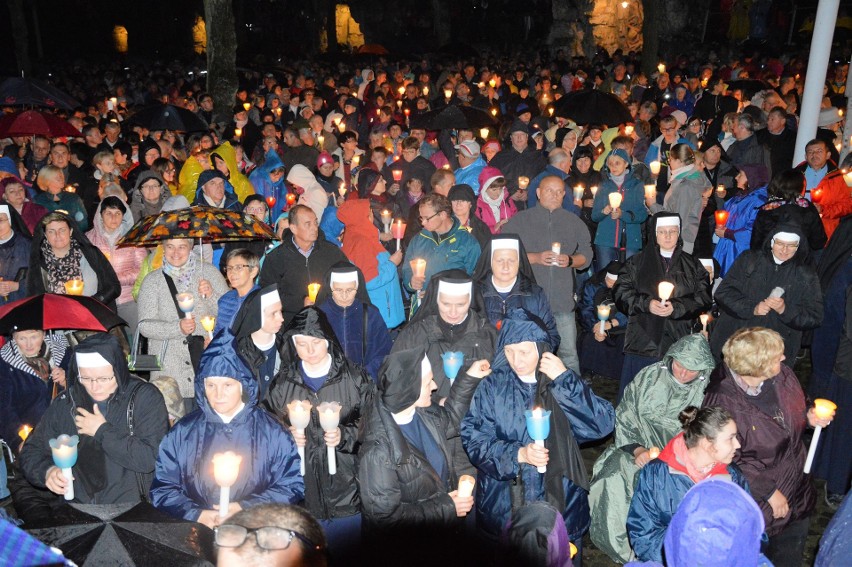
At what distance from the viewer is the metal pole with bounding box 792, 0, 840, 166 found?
834cm

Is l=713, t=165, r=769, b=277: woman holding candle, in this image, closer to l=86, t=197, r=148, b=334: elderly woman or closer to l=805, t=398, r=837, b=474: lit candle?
l=805, t=398, r=837, b=474: lit candle

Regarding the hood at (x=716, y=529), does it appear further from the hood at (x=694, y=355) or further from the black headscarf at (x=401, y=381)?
the hood at (x=694, y=355)

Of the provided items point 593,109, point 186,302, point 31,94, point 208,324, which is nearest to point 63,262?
point 186,302

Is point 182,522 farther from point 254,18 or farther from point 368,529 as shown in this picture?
point 254,18

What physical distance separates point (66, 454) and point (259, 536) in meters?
1.78

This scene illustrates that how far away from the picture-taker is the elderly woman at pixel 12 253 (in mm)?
6840

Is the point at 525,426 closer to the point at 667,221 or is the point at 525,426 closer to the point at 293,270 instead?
the point at 667,221

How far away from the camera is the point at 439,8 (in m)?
42.8

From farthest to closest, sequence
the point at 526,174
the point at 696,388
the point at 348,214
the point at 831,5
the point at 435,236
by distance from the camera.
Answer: the point at 526,174 < the point at 831,5 < the point at 348,214 < the point at 435,236 < the point at 696,388

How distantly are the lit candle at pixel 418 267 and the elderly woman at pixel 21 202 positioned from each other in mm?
4215

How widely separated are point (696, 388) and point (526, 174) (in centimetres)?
556

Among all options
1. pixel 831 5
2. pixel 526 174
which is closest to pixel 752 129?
pixel 831 5

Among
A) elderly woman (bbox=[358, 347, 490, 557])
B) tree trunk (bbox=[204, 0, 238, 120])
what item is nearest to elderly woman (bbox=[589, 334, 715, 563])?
elderly woman (bbox=[358, 347, 490, 557])

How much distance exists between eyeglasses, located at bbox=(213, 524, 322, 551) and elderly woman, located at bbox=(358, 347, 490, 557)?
4.03ft
